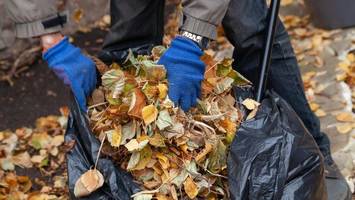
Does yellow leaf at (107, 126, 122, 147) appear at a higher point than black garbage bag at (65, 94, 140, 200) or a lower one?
higher

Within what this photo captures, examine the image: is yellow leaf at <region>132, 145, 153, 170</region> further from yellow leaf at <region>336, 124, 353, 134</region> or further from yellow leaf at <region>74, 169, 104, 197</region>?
yellow leaf at <region>336, 124, 353, 134</region>

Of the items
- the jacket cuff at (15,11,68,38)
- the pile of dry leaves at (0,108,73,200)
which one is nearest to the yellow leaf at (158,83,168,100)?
the jacket cuff at (15,11,68,38)

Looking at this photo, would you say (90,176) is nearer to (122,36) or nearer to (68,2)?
(122,36)

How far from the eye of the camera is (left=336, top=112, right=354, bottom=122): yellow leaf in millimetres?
2641

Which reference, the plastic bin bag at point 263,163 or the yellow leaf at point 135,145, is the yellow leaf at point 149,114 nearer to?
the yellow leaf at point 135,145

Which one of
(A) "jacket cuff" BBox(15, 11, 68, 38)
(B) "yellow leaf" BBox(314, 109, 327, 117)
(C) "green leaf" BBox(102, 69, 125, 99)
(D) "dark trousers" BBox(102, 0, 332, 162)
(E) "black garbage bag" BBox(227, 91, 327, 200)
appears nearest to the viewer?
(E) "black garbage bag" BBox(227, 91, 327, 200)

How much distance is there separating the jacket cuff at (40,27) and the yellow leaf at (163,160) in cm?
52

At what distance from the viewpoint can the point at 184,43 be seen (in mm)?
1677

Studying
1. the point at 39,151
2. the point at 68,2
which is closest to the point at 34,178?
the point at 39,151

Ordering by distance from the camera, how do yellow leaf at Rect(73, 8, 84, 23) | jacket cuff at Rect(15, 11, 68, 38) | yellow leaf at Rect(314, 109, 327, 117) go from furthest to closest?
yellow leaf at Rect(73, 8, 84, 23) → yellow leaf at Rect(314, 109, 327, 117) → jacket cuff at Rect(15, 11, 68, 38)

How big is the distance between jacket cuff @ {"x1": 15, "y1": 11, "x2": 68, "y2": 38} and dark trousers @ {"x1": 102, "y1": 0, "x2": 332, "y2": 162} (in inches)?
12.2

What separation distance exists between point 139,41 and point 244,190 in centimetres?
80

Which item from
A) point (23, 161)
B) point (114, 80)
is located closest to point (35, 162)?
point (23, 161)

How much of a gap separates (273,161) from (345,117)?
1.11 meters
